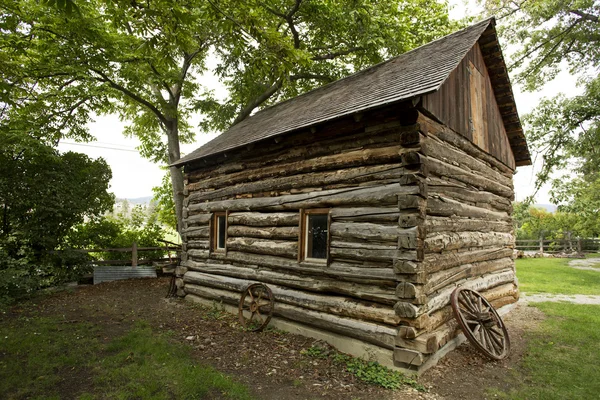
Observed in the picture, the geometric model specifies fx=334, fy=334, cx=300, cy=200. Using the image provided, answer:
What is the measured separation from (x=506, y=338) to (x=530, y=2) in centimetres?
1786

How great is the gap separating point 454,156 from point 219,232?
6.64 meters

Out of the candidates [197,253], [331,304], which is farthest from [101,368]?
[197,253]

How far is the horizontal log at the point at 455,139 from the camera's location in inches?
233

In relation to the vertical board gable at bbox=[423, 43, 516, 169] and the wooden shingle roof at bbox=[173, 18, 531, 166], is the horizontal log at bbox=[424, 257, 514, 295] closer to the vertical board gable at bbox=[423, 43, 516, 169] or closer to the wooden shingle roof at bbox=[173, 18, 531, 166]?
the vertical board gable at bbox=[423, 43, 516, 169]

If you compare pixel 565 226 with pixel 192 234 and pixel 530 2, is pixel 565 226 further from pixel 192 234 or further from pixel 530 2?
pixel 192 234

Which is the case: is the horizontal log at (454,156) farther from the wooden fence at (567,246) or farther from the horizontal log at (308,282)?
the wooden fence at (567,246)

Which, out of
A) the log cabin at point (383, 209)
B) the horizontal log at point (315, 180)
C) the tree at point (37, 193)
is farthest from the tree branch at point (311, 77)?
the tree at point (37, 193)

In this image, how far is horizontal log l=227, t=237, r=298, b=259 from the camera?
24.2 ft

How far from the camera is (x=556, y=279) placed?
571 inches

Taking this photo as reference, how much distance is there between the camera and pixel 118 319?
8203 mm

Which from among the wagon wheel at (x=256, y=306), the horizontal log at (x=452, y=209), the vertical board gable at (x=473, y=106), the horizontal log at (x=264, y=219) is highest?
the vertical board gable at (x=473, y=106)

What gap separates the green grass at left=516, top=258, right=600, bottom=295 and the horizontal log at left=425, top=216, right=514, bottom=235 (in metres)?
5.48

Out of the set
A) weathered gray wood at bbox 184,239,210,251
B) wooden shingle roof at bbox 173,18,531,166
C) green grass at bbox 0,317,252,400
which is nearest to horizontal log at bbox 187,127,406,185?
wooden shingle roof at bbox 173,18,531,166

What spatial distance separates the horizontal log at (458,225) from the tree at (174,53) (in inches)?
154
